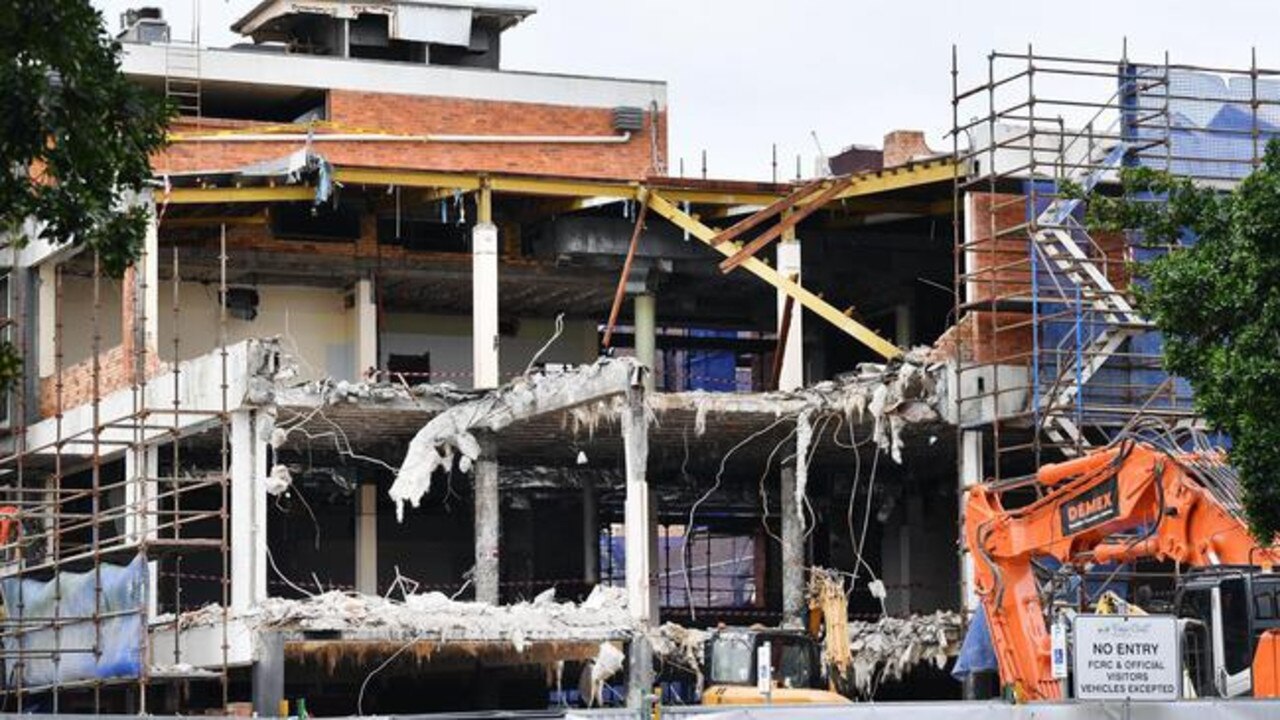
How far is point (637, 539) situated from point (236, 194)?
31.7ft

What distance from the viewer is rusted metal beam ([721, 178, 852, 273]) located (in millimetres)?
47094

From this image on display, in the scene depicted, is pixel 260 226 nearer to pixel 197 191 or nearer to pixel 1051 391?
pixel 197 191

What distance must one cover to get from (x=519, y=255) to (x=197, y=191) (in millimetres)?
7332

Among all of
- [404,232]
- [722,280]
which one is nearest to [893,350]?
[722,280]

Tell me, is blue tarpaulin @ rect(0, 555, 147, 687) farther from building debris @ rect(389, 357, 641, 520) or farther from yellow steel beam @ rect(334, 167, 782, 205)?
yellow steel beam @ rect(334, 167, 782, 205)

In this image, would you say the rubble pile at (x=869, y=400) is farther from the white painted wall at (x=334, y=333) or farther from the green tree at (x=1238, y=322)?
the green tree at (x=1238, y=322)

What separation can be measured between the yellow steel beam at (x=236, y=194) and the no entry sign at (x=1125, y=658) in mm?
23829

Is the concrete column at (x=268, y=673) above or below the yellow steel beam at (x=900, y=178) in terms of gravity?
below

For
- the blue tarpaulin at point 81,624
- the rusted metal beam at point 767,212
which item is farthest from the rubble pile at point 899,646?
the blue tarpaulin at point 81,624

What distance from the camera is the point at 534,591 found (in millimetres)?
55094

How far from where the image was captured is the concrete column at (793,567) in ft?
154

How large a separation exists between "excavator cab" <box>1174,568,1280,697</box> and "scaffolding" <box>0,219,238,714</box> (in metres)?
14.2

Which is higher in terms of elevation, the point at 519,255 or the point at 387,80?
the point at 387,80

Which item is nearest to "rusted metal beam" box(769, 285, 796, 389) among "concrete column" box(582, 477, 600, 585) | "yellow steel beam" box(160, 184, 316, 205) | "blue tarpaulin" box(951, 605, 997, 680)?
"blue tarpaulin" box(951, 605, 997, 680)
